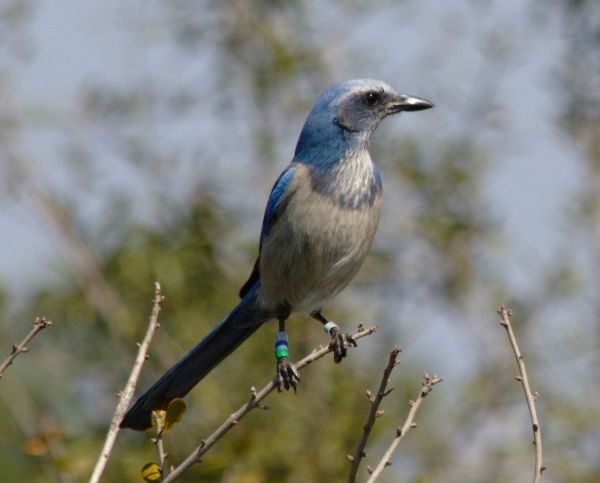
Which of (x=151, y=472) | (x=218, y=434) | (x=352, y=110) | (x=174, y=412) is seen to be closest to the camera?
(x=218, y=434)

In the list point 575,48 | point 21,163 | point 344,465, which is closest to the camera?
point 344,465

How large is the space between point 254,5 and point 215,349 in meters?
3.52

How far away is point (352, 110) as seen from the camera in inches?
201

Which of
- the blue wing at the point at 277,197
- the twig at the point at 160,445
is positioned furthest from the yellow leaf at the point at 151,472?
the blue wing at the point at 277,197

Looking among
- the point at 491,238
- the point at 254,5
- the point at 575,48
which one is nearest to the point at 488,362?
the point at 491,238

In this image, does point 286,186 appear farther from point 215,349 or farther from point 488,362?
point 488,362

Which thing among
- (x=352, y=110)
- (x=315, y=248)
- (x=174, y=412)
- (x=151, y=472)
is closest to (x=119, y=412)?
(x=151, y=472)

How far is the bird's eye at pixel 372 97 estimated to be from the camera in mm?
5215

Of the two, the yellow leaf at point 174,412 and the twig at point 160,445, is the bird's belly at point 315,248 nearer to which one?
the yellow leaf at point 174,412

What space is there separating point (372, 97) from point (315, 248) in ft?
2.89

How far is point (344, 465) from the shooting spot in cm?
653

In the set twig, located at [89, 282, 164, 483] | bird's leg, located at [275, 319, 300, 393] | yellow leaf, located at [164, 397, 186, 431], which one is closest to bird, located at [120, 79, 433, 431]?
bird's leg, located at [275, 319, 300, 393]

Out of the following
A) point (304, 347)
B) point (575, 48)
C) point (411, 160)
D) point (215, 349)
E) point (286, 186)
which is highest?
point (575, 48)

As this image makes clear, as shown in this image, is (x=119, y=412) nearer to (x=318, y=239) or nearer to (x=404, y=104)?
(x=318, y=239)
